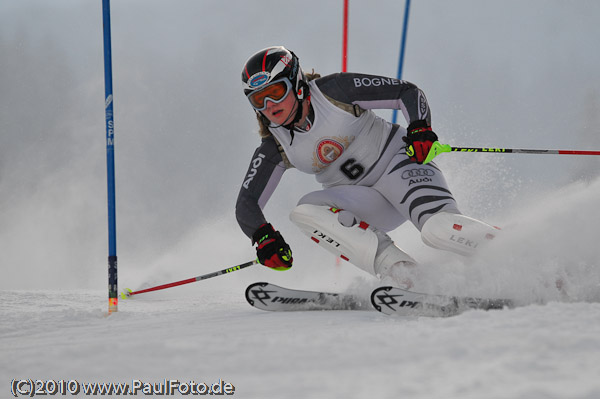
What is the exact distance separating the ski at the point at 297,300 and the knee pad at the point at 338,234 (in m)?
0.23

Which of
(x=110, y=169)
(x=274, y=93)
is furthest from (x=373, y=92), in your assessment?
(x=110, y=169)

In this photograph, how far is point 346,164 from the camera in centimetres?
265

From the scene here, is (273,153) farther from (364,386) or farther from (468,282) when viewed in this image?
(364,386)

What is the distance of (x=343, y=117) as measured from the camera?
253 centimetres

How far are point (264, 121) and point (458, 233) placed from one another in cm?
115

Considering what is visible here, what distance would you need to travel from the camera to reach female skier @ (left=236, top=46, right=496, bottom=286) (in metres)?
2.34

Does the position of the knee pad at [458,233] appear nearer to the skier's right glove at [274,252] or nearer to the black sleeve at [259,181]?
the skier's right glove at [274,252]

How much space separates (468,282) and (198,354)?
3.95 feet

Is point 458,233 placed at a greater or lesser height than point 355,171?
lesser

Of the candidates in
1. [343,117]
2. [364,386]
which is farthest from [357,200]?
[364,386]

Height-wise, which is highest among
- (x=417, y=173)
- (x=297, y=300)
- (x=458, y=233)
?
(x=417, y=173)

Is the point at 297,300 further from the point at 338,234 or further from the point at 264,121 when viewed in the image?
the point at 264,121

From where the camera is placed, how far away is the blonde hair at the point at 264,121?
2.62 m

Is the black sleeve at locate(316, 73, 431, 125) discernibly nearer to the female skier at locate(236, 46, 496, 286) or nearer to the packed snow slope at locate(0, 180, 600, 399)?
the female skier at locate(236, 46, 496, 286)
